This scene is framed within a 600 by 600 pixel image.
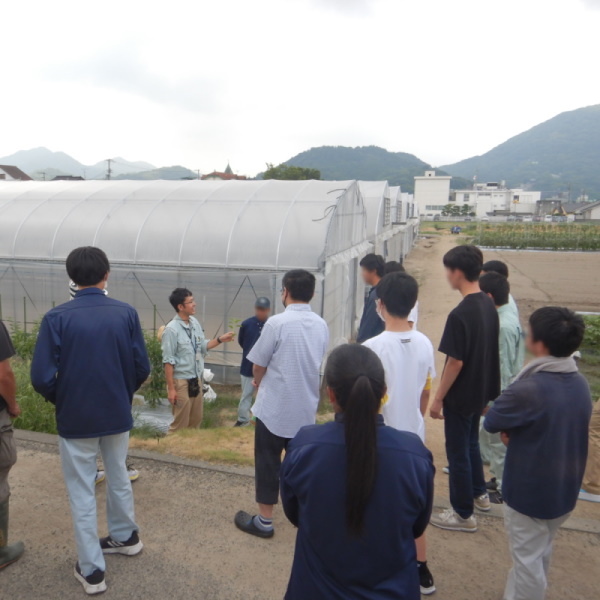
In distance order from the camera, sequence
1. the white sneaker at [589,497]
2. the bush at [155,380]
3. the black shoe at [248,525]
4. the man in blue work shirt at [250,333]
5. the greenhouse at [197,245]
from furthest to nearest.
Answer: the greenhouse at [197,245], the bush at [155,380], the man in blue work shirt at [250,333], the white sneaker at [589,497], the black shoe at [248,525]

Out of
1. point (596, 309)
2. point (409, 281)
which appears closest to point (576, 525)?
point (409, 281)

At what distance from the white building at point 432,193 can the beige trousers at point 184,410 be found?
325 ft

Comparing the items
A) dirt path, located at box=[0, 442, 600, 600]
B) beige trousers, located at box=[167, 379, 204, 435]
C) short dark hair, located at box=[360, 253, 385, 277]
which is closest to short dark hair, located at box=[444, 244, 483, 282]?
short dark hair, located at box=[360, 253, 385, 277]

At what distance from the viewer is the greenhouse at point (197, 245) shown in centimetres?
827

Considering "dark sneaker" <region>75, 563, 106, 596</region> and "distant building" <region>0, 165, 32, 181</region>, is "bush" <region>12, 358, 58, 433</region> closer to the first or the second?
"dark sneaker" <region>75, 563, 106, 596</region>

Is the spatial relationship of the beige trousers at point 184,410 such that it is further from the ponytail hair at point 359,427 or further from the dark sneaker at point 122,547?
the ponytail hair at point 359,427

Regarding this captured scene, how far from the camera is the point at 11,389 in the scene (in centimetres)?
281

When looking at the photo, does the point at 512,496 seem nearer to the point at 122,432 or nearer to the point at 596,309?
the point at 122,432

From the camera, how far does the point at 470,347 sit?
128 inches

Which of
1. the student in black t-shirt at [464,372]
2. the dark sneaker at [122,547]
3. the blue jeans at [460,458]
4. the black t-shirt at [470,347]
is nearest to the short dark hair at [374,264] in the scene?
Answer: the student in black t-shirt at [464,372]

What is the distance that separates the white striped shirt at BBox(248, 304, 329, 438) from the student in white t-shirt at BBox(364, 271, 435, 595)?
48cm

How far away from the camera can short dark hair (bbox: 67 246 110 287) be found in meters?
2.71

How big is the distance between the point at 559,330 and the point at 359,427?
1.38 m

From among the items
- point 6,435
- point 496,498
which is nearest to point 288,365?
point 6,435
